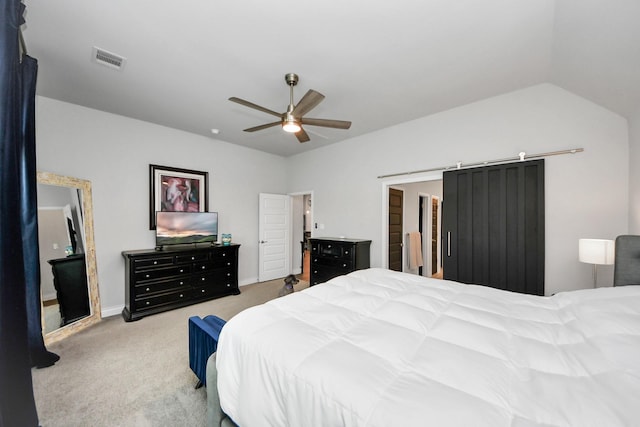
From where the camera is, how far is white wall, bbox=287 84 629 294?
2.42 metres

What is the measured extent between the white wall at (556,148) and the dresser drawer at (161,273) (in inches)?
144

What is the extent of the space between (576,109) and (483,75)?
3.49 feet

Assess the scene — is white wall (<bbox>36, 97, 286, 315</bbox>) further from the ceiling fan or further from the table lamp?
the table lamp

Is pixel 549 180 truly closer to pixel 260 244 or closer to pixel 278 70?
pixel 278 70

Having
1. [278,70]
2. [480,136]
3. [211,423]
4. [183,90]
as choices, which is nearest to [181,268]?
[183,90]

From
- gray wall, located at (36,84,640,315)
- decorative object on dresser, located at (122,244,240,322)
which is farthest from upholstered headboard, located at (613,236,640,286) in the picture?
decorative object on dresser, located at (122,244,240,322)

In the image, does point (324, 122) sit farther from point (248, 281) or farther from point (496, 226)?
point (248, 281)

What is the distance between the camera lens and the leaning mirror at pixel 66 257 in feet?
8.79

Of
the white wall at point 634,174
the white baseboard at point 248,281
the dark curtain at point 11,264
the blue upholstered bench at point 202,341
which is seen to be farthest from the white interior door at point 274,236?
the white wall at point 634,174

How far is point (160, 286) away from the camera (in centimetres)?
350

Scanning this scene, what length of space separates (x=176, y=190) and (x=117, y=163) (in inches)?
33.3

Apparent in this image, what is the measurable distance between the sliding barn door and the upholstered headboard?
0.80 metres

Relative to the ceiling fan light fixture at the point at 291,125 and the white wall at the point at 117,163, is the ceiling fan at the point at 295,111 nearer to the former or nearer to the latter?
the ceiling fan light fixture at the point at 291,125

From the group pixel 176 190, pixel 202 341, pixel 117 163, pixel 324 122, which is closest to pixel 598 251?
pixel 324 122
